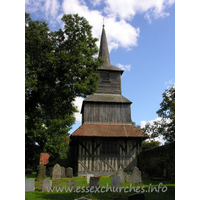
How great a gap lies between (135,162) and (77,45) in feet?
42.2

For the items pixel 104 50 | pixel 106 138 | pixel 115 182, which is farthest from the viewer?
pixel 104 50

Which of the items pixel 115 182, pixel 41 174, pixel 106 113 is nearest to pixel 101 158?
pixel 106 113

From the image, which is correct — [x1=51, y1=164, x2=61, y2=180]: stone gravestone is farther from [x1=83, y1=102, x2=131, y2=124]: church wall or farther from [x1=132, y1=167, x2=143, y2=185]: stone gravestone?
[x1=132, y1=167, x2=143, y2=185]: stone gravestone

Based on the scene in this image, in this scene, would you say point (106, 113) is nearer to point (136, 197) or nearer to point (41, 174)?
point (41, 174)

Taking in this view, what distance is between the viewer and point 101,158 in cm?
1847

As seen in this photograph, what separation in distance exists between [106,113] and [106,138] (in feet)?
11.1

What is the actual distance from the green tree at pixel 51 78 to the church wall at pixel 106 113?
17.0 ft

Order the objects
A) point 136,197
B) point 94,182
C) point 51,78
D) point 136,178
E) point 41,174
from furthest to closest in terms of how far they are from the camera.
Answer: point 51,78 → point 41,174 → point 136,178 → point 94,182 → point 136,197

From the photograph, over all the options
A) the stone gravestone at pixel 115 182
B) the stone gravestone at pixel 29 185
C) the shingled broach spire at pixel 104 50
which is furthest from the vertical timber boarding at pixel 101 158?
the shingled broach spire at pixel 104 50

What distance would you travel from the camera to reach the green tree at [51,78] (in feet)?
45.1

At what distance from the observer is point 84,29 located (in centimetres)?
1628

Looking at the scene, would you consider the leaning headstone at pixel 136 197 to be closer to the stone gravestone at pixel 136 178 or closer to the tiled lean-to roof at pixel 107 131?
the stone gravestone at pixel 136 178

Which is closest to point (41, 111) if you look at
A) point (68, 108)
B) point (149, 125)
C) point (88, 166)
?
point (68, 108)
